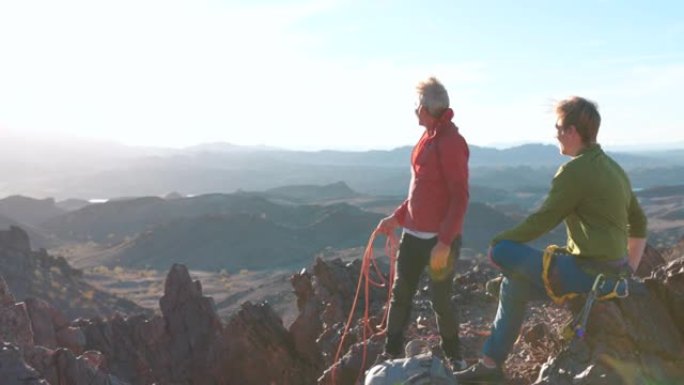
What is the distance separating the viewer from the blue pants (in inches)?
174

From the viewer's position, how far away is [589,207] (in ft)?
14.3

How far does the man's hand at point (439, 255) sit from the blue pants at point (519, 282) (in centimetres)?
65

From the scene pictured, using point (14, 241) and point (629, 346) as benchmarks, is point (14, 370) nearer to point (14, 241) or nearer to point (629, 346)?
point (629, 346)

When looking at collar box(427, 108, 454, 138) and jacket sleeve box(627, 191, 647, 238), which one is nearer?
jacket sleeve box(627, 191, 647, 238)

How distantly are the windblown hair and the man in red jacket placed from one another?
3.54 feet

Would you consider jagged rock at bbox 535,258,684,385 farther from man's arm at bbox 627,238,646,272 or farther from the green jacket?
the green jacket

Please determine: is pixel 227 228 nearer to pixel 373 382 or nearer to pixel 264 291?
pixel 264 291

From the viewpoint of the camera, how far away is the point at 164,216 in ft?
332

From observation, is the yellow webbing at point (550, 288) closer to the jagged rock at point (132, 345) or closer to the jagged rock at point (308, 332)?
the jagged rock at point (308, 332)

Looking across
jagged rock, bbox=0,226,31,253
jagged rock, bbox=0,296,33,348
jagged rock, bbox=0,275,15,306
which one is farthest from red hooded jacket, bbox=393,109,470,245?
jagged rock, bbox=0,226,31,253

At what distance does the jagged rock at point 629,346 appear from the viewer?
4.30m

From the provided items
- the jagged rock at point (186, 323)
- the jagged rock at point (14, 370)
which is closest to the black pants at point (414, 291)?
the jagged rock at point (14, 370)

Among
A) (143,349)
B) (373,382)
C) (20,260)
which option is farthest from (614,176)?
(20,260)

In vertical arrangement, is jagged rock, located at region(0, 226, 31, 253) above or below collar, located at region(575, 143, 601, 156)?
below
